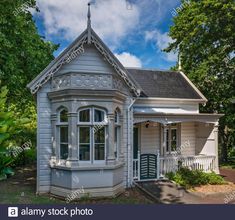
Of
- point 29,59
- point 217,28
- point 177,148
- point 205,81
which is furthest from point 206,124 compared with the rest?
point 29,59

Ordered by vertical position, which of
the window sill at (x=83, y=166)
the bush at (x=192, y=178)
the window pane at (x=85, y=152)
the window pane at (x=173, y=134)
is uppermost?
the window pane at (x=173, y=134)

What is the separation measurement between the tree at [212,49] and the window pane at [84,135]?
1263 cm

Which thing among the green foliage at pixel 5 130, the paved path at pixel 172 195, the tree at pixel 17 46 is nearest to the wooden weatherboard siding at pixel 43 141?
the tree at pixel 17 46

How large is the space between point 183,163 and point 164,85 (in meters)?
5.43

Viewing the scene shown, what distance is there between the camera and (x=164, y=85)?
19281 millimetres

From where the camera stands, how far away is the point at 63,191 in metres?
12.0

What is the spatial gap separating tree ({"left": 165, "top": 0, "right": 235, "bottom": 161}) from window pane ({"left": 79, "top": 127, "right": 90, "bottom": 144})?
41.4ft

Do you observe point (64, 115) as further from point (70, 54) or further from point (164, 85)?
point (164, 85)

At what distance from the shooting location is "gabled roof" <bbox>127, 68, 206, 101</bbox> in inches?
717

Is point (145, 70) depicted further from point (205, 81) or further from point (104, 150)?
point (104, 150)

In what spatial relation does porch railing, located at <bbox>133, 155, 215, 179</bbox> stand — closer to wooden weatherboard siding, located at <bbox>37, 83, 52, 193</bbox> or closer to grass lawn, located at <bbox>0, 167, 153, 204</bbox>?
grass lawn, located at <bbox>0, 167, 153, 204</bbox>

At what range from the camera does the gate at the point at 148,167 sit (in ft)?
50.3

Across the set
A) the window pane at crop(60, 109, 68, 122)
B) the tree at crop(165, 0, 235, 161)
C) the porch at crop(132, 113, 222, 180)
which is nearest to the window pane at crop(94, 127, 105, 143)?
the window pane at crop(60, 109, 68, 122)

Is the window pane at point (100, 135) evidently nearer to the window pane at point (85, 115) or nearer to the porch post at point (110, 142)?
the porch post at point (110, 142)
